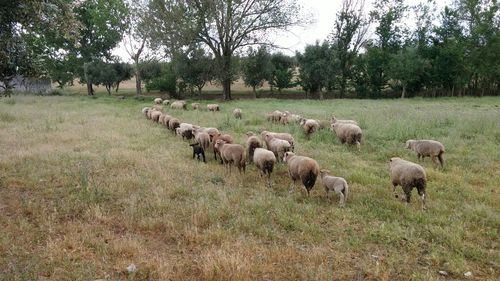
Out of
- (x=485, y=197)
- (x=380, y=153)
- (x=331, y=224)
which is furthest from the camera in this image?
(x=380, y=153)

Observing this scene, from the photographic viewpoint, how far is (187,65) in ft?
137

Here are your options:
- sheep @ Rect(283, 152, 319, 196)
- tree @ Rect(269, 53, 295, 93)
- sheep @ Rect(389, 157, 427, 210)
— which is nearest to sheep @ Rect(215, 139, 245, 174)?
sheep @ Rect(283, 152, 319, 196)

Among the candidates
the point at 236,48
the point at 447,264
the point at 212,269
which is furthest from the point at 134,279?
the point at 236,48

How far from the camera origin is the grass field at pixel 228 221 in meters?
5.53

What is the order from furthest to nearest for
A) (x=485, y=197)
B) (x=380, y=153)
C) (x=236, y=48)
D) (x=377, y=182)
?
1. (x=236, y=48)
2. (x=380, y=153)
3. (x=377, y=182)
4. (x=485, y=197)

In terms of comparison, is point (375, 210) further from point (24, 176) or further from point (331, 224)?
point (24, 176)

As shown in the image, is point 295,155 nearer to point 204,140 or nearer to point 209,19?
point 204,140

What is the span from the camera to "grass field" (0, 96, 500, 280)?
5.53 m

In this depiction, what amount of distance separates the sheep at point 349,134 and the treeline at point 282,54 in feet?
79.0

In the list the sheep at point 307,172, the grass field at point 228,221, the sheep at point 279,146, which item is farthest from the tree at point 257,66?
the sheep at point 307,172

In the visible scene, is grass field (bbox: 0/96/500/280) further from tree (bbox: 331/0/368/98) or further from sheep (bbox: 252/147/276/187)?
tree (bbox: 331/0/368/98)

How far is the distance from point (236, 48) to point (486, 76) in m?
30.8

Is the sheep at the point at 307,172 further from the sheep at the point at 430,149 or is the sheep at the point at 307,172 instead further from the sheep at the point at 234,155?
the sheep at the point at 430,149

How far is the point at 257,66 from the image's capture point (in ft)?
149
